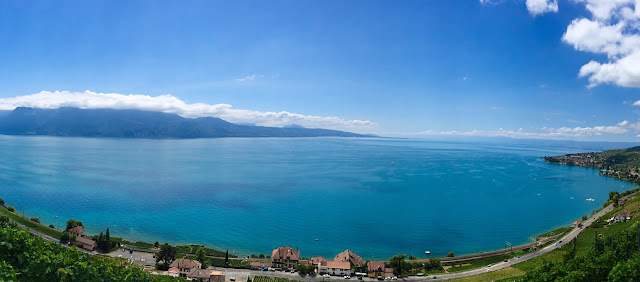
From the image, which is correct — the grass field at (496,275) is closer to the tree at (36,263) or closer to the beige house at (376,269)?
the beige house at (376,269)

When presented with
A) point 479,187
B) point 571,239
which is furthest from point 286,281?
point 479,187

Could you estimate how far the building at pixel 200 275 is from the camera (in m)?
24.4

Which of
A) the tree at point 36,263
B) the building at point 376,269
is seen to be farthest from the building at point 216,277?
the tree at point 36,263

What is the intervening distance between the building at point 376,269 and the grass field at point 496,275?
5.85m

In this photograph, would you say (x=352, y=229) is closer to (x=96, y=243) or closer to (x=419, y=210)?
(x=419, y=210)

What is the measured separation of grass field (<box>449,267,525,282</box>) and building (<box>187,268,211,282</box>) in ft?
64.4

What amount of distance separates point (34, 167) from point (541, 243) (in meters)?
111

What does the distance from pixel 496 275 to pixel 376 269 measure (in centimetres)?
962

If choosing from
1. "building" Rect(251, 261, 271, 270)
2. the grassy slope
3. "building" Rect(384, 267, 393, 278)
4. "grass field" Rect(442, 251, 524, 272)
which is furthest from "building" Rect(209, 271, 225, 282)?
the grassy slope

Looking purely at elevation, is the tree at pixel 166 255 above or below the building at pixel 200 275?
above

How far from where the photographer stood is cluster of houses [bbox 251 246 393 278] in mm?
27125

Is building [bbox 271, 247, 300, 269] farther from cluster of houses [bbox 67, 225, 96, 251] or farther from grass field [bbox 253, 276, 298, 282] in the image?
cluster of houses [bbox 67, 225, 96, 251]

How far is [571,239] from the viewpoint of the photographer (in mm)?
34438

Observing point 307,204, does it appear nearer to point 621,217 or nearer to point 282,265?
point 282,265
